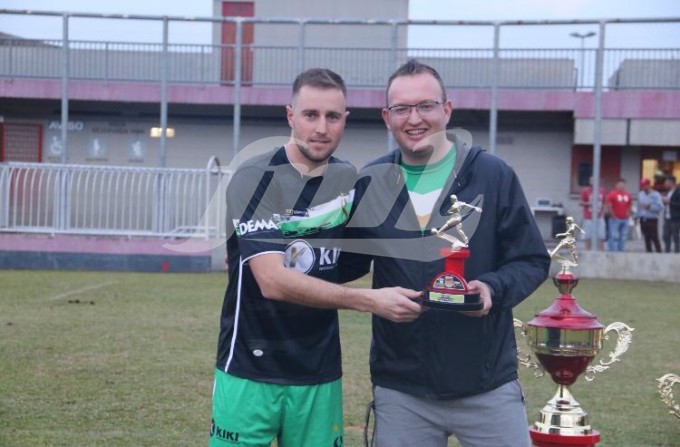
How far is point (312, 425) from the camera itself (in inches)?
157

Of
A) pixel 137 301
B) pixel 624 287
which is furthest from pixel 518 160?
pixel 137 301

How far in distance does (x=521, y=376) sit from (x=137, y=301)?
6507 mm

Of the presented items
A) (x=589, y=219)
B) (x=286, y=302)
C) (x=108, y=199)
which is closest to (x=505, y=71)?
(x=589, y=219)

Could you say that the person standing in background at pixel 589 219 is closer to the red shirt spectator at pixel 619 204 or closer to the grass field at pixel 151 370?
the red shirt spectator at pixel 619 204

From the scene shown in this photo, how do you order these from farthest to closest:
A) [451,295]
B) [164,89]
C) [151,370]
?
[164,89], [151,370], [451,295]

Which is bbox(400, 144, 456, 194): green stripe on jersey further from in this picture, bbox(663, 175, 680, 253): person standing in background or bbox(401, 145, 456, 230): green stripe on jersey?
bbox(663, 175, 680, 253): person standing in background

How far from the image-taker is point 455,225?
147 inches

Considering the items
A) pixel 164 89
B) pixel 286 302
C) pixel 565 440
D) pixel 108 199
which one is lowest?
pixel 565 440

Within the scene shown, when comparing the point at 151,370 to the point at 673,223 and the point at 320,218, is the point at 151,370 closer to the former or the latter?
the point at 320,218

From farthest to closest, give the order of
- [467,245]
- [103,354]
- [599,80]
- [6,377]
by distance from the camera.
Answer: [599,80], [103,354], [6,377], [467,245]

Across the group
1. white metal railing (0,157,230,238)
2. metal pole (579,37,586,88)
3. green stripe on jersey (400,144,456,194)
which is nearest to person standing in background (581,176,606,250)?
metal pole (579,37,586,88)

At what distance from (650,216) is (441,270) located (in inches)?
748

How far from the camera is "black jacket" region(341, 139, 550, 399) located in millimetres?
3822

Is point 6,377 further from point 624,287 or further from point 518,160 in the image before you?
point 518,160
